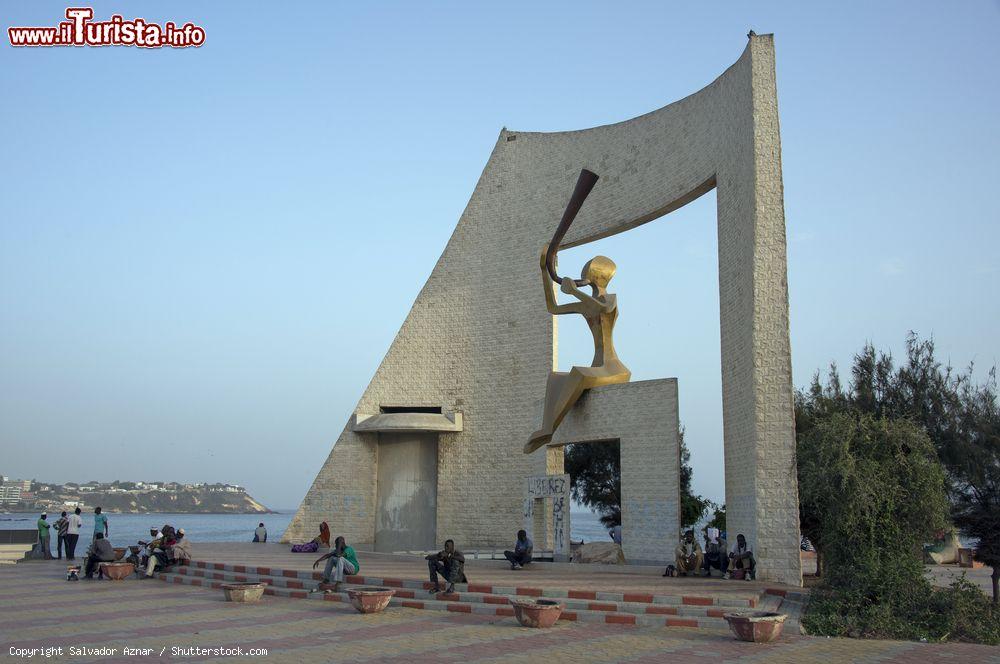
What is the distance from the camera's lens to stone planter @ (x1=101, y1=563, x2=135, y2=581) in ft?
45.8

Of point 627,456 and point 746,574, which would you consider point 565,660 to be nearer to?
point 746,574

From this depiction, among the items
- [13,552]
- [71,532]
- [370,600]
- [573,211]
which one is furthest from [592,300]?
[13,552]

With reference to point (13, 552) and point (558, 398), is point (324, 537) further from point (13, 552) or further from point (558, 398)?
point (558, 398)

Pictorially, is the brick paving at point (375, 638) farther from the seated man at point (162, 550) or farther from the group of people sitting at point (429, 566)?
the seated man at point (162, 550)

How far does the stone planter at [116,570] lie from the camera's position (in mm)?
13953

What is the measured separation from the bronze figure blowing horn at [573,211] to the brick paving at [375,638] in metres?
8.76

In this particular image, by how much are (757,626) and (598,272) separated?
9.57 m

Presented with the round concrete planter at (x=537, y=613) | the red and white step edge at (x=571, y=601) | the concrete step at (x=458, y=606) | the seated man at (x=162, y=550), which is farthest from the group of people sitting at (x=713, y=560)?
the seated man at (x=162, y=550)

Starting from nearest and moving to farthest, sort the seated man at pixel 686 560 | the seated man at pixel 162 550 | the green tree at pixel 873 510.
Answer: the green tree at pixel 873 510 < the seated man at pixel 686 560 < the seated man at pixel 162 550

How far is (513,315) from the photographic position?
2297 centimetres

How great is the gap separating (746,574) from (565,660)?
6.71 metres

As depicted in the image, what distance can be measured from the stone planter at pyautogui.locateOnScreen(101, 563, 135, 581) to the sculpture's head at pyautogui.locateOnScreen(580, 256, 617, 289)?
34.0 feet

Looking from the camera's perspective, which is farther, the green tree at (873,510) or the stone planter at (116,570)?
the stone planter at (116,570)

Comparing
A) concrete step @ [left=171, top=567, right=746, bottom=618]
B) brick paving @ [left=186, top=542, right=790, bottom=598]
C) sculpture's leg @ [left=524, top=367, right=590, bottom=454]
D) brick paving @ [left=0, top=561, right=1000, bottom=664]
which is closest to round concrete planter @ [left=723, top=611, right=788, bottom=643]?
brick paving @ [left=0, top=561, right=1000, bottom=664]
